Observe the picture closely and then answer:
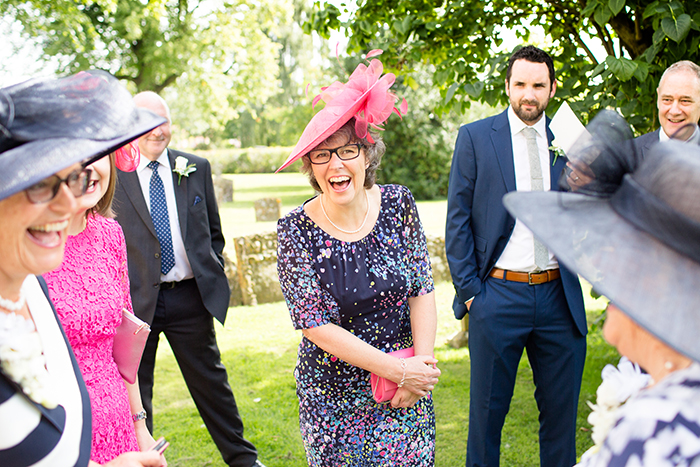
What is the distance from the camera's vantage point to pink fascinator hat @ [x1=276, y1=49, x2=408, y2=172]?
7.91 feet

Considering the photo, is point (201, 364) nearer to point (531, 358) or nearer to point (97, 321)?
point (97, 321)

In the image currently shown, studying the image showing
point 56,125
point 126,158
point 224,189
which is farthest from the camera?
point 224,189

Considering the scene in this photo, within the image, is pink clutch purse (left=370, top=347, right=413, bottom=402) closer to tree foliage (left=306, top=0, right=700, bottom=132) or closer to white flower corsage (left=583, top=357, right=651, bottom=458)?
white flower corsage (left=583, top=357, right=651, bottom=458)

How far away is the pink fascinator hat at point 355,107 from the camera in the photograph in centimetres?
241

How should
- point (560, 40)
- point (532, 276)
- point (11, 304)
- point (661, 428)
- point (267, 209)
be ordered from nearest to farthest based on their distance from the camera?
point (661, 428), point (11, 304), point (532, 276), point (560, 40), point (267, 209)

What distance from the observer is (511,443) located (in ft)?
13.8

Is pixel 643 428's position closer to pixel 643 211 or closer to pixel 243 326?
pixel 643 211

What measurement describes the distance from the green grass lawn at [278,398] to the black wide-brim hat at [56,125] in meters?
3.30

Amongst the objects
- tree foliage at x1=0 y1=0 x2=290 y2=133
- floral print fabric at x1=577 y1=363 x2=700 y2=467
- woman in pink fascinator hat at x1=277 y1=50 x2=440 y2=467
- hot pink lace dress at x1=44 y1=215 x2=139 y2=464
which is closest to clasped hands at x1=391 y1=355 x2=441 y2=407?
woman in pink fascinator hat at x1=277 y1=50 x2=440 y2=467

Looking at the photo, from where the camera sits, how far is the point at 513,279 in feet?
10.6

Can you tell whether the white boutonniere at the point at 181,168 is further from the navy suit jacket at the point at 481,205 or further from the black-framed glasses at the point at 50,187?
the black-framed glasses at the point at 50,187

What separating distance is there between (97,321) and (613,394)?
1689 millimetres

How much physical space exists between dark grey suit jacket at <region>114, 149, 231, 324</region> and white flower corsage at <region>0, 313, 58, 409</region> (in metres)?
Result: 2.26

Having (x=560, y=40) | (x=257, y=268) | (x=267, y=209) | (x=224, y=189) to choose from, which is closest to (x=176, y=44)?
(x=224, y=189)
